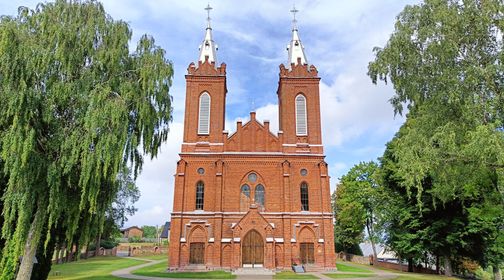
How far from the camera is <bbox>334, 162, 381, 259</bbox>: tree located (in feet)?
133

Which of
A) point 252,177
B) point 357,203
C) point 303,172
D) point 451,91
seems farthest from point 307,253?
point 451,91

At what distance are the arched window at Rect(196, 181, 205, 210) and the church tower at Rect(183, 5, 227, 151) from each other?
3236 mm

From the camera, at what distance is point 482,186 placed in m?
17.5

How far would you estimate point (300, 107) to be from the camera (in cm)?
3488

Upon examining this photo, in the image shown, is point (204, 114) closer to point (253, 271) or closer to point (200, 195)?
point (200, 195)

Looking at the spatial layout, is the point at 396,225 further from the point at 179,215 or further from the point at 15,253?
the point at 15,253

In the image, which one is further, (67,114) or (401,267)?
(401,267)

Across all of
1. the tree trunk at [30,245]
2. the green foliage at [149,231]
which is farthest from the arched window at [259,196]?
the green foliage at [149,231]

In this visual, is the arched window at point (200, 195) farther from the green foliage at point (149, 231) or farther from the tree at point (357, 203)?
the green foliage at point (149, 231)

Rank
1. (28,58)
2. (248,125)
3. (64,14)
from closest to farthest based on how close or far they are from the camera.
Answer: (28,58), (64,14), (248,125)

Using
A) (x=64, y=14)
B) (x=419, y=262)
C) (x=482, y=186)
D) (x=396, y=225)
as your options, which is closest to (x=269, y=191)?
(x=396, y=225)

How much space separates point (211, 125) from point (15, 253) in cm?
2220

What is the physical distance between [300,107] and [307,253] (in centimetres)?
1305

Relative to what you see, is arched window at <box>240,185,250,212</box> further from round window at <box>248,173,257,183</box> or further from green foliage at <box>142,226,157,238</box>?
green foliage at <box>142,226,157,238</box>
